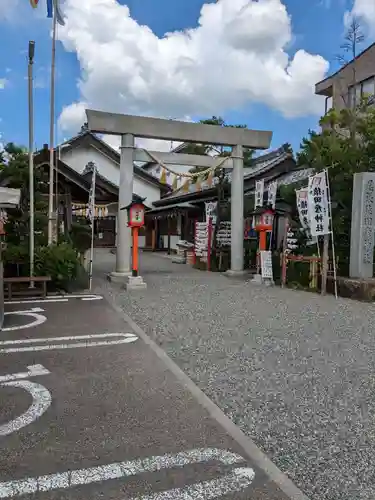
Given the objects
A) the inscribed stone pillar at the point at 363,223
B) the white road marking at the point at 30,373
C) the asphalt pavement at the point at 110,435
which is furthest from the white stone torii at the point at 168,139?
the white road marking at the point at 30,373

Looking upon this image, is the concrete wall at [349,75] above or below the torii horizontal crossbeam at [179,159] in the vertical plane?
above

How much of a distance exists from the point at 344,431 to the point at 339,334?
331 centimetres

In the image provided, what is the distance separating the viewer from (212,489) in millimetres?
2518

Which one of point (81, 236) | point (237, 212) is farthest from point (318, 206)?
point (81, 236)

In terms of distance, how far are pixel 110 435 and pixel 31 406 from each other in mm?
929

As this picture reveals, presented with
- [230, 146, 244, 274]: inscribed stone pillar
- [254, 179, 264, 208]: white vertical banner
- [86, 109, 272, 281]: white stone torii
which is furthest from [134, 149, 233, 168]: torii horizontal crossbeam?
[254, 179, 264, 208]: white vertical banner

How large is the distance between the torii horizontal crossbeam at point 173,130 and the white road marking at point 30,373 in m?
7.78

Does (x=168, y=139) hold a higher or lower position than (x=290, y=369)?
higher

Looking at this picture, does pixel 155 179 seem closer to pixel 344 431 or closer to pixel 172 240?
pixel 172 240

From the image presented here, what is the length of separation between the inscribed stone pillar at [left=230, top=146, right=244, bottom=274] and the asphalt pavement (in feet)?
27.3

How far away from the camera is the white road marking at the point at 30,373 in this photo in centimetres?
436

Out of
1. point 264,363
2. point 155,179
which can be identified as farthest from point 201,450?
point 155,179

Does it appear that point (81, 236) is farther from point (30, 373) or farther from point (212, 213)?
point (30, 373)

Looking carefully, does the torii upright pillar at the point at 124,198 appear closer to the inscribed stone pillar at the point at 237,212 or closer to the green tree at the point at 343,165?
the inscribed stone pillar at the point at 237,212
